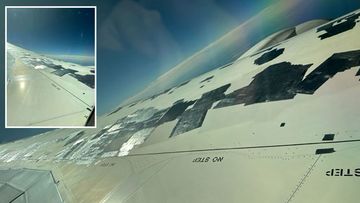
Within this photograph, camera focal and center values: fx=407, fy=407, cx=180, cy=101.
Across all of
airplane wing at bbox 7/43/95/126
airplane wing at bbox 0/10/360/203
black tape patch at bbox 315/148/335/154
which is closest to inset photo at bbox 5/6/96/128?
airplane wing at bbox 7/43/95/126

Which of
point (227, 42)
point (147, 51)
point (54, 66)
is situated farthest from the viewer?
point (54, 66)

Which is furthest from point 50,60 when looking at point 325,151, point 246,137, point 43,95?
point 325,151

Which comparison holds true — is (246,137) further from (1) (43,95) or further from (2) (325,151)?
(1) (43,95)

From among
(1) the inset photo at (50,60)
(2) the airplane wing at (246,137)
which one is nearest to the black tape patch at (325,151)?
(2) the airplane wing at (246,137)

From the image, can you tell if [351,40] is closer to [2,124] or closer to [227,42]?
[227,42]

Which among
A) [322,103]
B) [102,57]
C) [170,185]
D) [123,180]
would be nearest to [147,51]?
[102,57]

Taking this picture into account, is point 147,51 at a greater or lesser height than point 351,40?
greater
